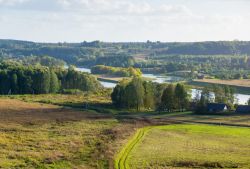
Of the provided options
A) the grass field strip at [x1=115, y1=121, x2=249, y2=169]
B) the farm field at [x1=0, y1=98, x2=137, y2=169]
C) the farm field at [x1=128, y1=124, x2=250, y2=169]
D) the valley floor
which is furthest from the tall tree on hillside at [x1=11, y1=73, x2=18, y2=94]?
the farm field at [x1=128, y1=124, x2=250, y2=169]

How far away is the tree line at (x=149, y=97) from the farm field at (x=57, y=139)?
2076 cm

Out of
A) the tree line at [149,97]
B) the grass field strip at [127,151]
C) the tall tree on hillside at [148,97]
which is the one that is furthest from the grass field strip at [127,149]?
the tall tree on hillside at [148,97]

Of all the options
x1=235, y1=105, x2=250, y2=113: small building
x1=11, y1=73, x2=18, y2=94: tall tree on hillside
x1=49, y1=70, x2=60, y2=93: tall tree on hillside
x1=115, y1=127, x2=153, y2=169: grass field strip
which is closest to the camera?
x1=115, y1=127, x2=153, y2=169: grass field strip

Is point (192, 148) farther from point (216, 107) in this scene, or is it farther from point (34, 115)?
point (216, 107)

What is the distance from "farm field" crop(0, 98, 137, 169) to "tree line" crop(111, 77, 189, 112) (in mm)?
20761

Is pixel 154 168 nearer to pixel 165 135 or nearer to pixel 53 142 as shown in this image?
pixel 53 142

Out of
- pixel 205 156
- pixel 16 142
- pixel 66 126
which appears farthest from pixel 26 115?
pixel 205 156

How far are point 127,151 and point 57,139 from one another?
1107cm

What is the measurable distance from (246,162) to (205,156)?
5177mm

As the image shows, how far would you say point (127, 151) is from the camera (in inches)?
2151

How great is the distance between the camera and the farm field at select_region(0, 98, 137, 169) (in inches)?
1873

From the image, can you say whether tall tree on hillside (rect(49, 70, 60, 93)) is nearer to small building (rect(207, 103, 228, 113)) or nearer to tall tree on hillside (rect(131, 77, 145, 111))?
tall tree on hillside (rect(131, 77, 145, 111))

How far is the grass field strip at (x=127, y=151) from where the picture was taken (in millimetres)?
47844

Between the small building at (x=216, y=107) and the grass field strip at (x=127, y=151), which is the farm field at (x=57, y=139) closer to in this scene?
the grass field strip at (x=127, y=151)
